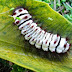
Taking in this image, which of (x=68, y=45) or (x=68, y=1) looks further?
(x=68, y=1)

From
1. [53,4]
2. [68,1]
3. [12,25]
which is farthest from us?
[68,1]

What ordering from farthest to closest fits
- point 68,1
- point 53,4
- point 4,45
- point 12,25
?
point 68,1 → point 53,4 → point 12,25 → point 4,45

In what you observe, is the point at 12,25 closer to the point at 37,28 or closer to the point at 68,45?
the point at 37,28

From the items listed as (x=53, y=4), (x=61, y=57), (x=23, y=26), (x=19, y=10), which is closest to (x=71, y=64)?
(x=61, y=57)

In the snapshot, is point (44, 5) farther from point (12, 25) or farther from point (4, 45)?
point (4, 45)

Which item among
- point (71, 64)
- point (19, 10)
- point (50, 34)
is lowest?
point (71, 64)

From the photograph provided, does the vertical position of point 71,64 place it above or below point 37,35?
below
